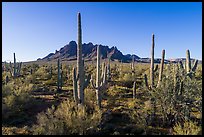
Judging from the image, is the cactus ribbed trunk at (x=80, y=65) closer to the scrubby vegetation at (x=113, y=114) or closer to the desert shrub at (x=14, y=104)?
the scrubby vegetation at (x=113, y=114)

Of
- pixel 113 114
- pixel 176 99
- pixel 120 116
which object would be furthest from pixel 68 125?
pixel 176 99

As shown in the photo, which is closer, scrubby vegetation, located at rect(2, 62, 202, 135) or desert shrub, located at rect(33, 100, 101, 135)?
desert shrub, located at rect(33, 100, 101, 135)

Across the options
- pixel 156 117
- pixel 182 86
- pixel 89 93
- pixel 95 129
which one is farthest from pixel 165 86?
pixel 89 93

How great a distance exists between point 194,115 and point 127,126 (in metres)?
3.94

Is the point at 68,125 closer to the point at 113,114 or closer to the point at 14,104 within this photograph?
the point at 113,114

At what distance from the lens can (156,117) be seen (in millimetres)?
13258

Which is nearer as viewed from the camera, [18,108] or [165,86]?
[165,86]

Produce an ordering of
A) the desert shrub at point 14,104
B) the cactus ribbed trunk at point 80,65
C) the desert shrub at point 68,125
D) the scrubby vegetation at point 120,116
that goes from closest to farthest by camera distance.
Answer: the desert shrub at point 68,125, the scrubby vegetation at point 120,116, the cactus ribbed trunk at point 80,65, the desert shrub at point 14,104

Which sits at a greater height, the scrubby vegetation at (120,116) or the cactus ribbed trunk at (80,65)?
the cactus ribbed trunk at (80,65)

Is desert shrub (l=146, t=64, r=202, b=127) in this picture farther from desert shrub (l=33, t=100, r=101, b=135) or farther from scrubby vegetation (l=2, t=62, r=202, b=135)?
desert shrub (l=33, t=100, r=101, b=135)

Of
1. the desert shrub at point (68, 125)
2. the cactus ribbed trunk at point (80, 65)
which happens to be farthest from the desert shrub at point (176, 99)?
the cactus ribbed trunk at point (80, 65)

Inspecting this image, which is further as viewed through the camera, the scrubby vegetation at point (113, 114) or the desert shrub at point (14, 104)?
the desert shrub at point (14, 104)

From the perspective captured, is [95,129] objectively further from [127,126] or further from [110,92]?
[110,92]

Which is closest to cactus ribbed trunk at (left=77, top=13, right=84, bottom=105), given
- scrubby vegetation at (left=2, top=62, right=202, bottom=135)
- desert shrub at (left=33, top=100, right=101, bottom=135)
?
scrubby vegetation at (left=2, top=62, right=202, bottom=135)
